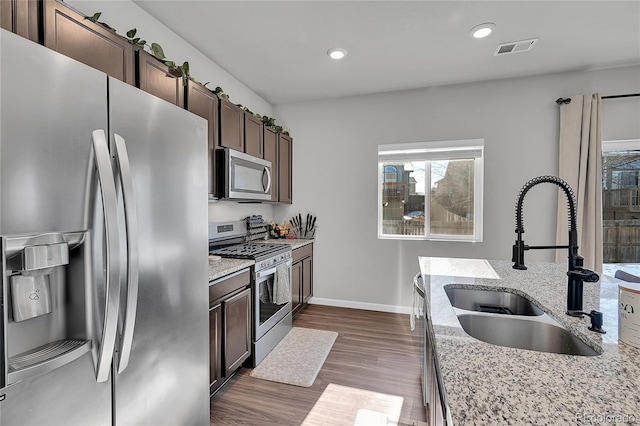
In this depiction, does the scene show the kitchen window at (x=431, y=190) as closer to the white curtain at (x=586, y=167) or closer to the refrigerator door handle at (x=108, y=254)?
the white curtain at (x=586, y=167)

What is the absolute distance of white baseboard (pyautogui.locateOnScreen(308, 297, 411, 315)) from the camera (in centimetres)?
367

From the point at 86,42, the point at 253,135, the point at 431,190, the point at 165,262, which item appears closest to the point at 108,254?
the point at 165,262

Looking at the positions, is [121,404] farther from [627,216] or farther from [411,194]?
[627,216]

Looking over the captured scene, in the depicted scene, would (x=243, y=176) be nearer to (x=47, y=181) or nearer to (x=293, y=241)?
(x=293, y=241)

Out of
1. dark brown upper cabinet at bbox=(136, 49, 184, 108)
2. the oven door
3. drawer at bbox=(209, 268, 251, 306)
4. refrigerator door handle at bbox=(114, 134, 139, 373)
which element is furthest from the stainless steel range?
A: refrigerator door handle at bbox=(114, 134, 139, 373)

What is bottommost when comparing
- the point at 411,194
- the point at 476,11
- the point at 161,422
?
the point at 161,422

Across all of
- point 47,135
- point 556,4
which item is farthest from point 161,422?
point 556,4

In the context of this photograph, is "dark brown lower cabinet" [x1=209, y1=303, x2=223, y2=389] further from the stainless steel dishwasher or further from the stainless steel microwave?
the stainless steel dishwasher

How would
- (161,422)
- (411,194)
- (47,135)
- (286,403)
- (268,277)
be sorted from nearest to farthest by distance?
1. (47,135)
2. (161,422)
3. (286,403)
4. (268,277)
5. (411,194)

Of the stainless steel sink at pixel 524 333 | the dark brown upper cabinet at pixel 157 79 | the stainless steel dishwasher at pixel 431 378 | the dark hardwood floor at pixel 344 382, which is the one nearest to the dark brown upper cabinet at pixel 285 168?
the dark hardwood floor at pixel 344 382

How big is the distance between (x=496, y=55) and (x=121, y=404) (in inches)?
145

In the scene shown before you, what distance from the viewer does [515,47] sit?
2.60 m

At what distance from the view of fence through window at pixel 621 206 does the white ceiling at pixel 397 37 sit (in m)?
1.00

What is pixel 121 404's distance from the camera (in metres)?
1.07
